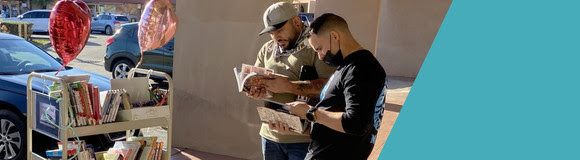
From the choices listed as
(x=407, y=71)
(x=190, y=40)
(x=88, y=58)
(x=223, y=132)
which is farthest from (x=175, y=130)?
(x=88, y=58)

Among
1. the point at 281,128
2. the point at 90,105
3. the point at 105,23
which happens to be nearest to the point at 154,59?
the point at 90,105

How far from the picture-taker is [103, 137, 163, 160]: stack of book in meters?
3.80

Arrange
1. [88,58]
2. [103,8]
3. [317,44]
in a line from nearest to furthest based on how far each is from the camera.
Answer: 1. [317,44]
2. [88,58]
3. [103,8]

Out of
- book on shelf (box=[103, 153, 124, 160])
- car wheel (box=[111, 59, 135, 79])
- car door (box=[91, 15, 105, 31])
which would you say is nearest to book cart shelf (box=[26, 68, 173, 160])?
book on shelf (box=[103, 153, 124, 160])

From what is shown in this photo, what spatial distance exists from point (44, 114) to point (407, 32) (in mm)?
13322

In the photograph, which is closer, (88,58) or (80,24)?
(80,24)

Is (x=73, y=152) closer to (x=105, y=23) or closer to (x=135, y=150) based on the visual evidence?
(x=135, y=150)

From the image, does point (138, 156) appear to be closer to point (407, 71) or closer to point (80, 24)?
point (80, 24)

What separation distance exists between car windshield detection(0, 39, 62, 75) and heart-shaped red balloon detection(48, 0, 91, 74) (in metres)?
2.62

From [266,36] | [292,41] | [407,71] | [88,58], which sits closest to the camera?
[292,41]

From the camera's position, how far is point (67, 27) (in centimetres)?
383

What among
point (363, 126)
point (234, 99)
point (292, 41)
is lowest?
point (234, 99)

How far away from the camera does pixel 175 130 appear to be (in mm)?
6699

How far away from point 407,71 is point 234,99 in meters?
10.5
